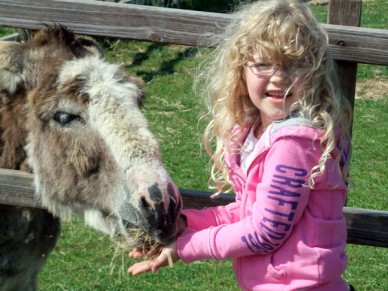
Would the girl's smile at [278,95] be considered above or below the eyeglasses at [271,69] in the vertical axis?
below

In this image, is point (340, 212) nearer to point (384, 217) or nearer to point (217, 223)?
point (217, 223)

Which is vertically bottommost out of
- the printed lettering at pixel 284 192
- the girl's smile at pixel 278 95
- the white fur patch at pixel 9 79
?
the printed lettering at pixel 284 192

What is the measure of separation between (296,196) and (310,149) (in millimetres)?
173

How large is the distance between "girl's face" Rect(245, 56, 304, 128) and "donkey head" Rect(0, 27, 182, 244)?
491 mm

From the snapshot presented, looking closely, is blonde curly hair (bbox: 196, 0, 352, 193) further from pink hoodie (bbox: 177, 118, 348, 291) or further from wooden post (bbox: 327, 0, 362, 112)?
wooden post (bbox: 327, 0, 362, 112)

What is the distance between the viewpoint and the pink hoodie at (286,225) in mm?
2936

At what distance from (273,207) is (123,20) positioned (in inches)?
54.9

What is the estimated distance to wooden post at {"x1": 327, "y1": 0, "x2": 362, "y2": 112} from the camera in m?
3.85

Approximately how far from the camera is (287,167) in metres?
2.93

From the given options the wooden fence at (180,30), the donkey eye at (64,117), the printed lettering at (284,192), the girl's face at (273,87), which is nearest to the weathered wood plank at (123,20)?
the wooden fence at (180,30)

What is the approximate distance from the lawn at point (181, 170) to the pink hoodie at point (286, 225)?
392 mm

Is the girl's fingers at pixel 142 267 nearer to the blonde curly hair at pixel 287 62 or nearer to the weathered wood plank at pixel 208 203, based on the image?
the blonde curly hair at pixel 287 62

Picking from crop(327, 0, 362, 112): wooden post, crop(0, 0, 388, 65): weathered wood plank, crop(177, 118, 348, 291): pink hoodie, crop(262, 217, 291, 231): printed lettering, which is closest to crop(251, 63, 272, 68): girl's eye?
crop(177, 118, 348, 291): pink hoodie

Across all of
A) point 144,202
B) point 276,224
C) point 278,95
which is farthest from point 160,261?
point 278,95
